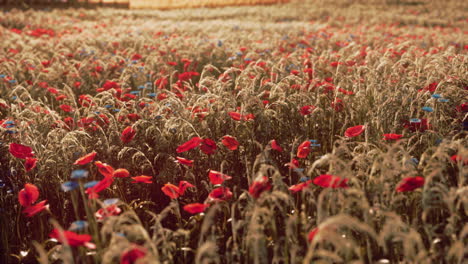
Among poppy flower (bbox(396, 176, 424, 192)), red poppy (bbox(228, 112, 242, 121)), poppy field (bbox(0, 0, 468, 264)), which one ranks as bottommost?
poppy field (bbox(0, 0, 468, 264))

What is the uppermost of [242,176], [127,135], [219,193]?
[127,135]

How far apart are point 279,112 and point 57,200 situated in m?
1.51

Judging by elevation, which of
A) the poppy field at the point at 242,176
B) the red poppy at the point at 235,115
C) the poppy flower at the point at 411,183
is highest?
the red poppy at the point at 235,115

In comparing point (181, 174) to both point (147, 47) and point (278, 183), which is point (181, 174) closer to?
point (278, 183)

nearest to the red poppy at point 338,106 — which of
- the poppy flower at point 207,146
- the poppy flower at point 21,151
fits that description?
the poppy flower at point 207,146

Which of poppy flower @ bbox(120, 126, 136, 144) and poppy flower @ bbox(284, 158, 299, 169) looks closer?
poppy flower @ bbox(284, 158, 299, 169)

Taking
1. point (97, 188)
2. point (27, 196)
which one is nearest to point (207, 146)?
point (97, 188)

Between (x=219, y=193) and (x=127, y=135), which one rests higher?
(x=127, y=135)

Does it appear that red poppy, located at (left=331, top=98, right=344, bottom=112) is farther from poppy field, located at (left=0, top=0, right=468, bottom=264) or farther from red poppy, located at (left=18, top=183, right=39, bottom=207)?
red poppy, located at (left=18, top=183, right=39, bottom=207)

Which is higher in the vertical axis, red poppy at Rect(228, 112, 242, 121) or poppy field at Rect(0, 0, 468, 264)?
red poppy at Rect(228, 112, 242, 121)

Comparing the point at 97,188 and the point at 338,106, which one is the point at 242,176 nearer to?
the point at 338,106

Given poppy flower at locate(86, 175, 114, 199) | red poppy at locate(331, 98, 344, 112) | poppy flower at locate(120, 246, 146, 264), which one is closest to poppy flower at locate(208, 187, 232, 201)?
poppy flower at locate(86, 175, 114, 199)

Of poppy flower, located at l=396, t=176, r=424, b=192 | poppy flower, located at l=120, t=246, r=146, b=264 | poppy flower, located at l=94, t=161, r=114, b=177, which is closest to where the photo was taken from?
poppy flower, located at l=120, t=246, r=146, b=264

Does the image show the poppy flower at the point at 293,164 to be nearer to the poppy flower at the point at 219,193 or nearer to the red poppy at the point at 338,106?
the poppy flower at the point at 219,193
